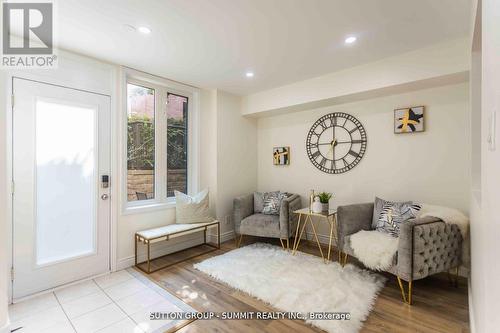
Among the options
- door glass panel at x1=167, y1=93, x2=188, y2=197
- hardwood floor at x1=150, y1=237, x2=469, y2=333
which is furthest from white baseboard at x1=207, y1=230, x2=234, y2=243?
hardwood floor at x1=150, y1=237, x2=469, y2=333

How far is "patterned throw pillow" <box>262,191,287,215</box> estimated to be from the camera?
12.4ft

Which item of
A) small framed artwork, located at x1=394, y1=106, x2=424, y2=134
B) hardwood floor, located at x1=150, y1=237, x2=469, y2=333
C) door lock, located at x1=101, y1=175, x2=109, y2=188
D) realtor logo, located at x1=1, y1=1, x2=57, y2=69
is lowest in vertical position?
hardwood floor, located at x1=150, y1=237, x2=469, y2=333

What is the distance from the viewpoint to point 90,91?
2766mm

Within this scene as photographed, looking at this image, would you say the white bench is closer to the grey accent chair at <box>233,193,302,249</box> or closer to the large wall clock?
the grey accent chair at <box>233,193,302,249</box>

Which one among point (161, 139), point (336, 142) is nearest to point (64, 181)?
point (161, 139)

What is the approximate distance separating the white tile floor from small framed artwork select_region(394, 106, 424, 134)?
10.3 feet

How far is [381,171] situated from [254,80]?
2.17m

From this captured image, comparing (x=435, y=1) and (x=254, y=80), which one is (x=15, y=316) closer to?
(x=254, y=80)

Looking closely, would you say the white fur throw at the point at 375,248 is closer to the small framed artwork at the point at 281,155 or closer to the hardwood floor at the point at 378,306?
the hardwood floor at the point at 378,306

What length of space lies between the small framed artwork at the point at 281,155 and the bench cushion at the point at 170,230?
161 centimetres

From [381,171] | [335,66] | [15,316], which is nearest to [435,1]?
[335,66]

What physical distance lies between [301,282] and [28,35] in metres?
3.58

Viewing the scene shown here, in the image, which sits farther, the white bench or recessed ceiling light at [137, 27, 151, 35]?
the white bench

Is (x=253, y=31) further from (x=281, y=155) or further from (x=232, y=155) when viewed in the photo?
(x=281, y=155)
